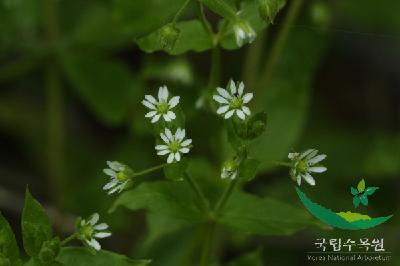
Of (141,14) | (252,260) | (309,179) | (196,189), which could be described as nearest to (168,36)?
(196,189)

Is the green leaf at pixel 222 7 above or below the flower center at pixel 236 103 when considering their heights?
above

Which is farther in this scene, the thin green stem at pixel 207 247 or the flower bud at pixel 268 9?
the thin green stem at pixel 207 247

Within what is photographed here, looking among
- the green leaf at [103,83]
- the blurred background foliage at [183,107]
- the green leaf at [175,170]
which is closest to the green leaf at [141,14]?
the blurred background foliage at [183,107]

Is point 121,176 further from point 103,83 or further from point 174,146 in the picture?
point 103,83

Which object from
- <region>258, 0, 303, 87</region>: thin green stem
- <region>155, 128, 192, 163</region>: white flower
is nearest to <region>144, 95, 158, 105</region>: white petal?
<region>155, 128, 192, 163</region>: white flower

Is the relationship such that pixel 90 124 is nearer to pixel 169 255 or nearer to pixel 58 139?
pixel 58 139

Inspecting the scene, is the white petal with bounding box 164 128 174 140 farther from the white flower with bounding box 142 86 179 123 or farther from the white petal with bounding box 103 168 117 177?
the white petal with bounding box 103 168 117 177

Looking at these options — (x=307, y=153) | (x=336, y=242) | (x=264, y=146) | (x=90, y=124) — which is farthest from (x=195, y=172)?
(x=90, y=124)

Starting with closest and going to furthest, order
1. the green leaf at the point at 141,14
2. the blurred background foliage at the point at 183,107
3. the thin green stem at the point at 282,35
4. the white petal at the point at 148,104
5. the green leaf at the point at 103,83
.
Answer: the white petal at the point at 148,104 → the thin green stem at the point at 282,35 → the green leaf at the point at 141,14 → the blurred background foliage at the point at 183,107 → the green leaf at the point at 103,83

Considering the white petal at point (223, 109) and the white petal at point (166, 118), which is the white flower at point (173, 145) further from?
the white petal at point (223, 109)
